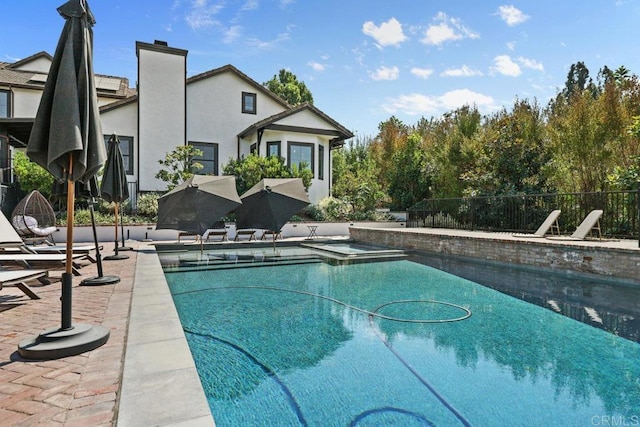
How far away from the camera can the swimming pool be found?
3.22m

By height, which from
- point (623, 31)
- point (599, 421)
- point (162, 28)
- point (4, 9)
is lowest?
point (599, 421)

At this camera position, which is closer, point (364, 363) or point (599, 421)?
point (599, 421)

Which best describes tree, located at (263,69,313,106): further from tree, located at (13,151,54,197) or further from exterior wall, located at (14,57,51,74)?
tree, located at (13,151,54,197)

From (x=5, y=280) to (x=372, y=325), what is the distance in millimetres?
4621

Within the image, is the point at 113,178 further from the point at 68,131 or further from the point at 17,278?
the point at 68,131

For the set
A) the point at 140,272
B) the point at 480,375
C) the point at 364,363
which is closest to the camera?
the point at 480,375

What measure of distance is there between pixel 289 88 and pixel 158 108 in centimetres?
2117

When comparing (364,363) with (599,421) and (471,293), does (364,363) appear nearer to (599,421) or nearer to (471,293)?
(599,421)

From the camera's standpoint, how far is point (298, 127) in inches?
811

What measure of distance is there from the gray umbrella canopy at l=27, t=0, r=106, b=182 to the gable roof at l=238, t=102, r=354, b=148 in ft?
Result: 54.5

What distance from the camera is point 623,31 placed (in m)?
13.6

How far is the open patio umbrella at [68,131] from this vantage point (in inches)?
121

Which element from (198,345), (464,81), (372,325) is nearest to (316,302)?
(372,325)

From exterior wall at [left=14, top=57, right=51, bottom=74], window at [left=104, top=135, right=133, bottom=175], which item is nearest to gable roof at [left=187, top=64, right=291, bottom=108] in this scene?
window at [left=104, top=135, right=133, bottom=175]
